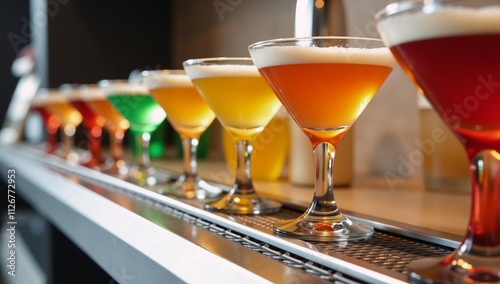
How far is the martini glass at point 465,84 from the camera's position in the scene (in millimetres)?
425

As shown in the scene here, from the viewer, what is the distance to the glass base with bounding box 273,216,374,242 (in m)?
0.62

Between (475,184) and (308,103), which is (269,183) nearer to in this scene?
(308,103)

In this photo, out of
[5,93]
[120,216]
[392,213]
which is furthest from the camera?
[5,93]

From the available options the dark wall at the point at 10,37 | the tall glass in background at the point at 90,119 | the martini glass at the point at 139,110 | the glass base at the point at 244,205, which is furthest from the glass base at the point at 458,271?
the dark wall at the point at 10,37

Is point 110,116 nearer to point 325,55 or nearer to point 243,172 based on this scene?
point 243,172

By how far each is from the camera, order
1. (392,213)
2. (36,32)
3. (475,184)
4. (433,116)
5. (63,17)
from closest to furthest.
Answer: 1. (475,184)
2. (392,213)
3. (433,116)
4. (63,17)
5. (36,32)

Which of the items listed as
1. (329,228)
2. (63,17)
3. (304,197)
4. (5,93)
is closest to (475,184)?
(329,228)

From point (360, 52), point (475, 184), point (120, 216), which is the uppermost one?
point (360, 52)

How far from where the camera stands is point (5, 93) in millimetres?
3373

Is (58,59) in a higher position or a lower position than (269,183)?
higher

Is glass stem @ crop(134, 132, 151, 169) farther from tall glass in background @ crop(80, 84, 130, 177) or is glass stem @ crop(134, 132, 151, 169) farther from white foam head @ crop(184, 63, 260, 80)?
white foam head @ crop(184, 63, 260, 80)

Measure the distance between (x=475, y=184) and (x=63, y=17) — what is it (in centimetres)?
229

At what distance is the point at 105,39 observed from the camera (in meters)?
2.60

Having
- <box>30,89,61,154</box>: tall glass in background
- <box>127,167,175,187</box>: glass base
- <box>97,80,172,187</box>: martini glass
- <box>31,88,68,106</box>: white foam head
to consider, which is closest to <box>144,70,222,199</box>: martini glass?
<box>127,167,175,187</box>: glass base
